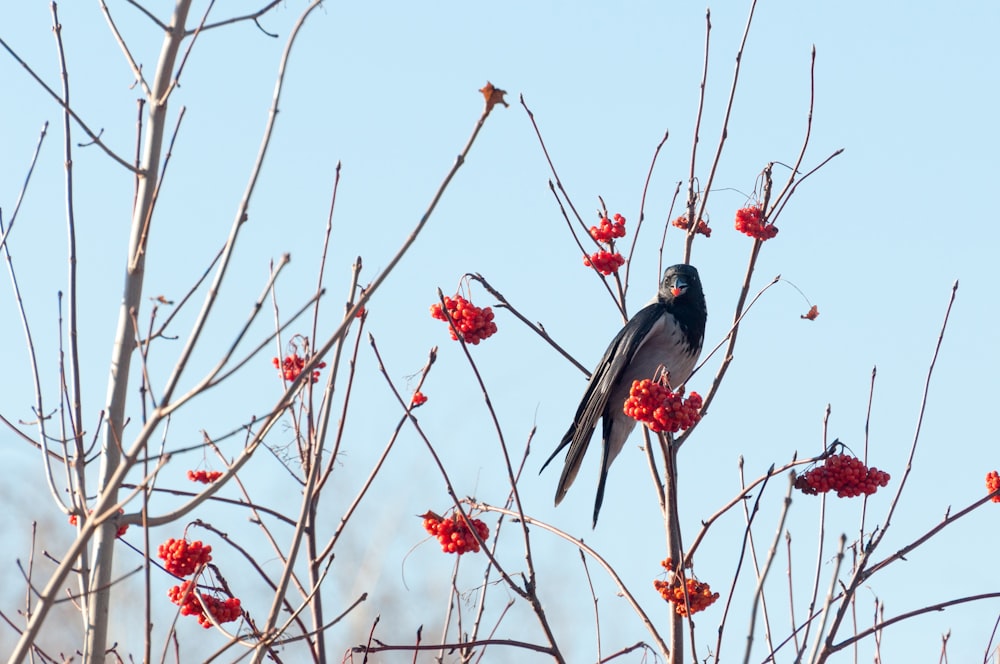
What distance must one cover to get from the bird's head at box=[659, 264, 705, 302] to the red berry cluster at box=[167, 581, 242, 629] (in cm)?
358

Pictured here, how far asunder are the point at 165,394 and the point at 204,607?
962 millimetres

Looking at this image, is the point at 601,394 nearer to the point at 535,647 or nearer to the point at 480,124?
the point at 535,647

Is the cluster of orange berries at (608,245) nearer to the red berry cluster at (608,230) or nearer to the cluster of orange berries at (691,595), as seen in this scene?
the red berry cluster at (608,230)

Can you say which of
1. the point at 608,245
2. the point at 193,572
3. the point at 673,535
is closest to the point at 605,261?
the point at 608,245

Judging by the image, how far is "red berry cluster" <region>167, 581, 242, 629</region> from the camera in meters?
2.80

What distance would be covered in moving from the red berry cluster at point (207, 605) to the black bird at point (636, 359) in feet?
7.61

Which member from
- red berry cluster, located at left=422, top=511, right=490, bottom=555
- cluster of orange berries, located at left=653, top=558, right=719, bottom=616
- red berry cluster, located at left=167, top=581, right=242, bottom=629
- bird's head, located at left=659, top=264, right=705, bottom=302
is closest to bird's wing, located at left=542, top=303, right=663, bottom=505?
bird's head, located at left=659, top=264, right=705, bottom=302

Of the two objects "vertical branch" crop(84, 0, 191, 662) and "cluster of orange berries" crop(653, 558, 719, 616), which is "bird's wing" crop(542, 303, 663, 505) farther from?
"vertical branch" crop(84, 0, 191, 662)

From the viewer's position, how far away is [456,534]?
3.20 metres

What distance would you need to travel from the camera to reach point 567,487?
5031 mm

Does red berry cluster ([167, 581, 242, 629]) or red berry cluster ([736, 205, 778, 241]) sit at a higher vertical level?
red berry cluster ([736, 205, 778, 241])

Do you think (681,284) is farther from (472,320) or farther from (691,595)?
(691,595)

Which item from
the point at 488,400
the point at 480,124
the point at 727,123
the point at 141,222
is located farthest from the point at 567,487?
the point at 480,124

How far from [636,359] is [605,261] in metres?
1.87
